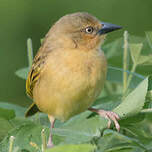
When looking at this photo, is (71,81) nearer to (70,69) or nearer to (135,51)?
(70,69)

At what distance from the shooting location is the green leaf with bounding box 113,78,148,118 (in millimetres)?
1942

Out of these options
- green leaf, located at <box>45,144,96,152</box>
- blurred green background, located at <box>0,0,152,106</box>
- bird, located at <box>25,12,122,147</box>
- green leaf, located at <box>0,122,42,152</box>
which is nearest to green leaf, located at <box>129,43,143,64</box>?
bird, located at <box>25,12,122,147</box>

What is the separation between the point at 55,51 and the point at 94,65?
339mm

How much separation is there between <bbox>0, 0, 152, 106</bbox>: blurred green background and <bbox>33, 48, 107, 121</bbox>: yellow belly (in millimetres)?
3218

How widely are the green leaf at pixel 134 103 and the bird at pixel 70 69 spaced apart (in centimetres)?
99

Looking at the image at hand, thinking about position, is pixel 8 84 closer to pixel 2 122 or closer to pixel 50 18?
pixel 50 18

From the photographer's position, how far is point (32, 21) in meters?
6.98

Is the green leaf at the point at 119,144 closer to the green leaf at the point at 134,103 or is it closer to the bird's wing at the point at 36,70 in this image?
the green leaf at the point at 134,103

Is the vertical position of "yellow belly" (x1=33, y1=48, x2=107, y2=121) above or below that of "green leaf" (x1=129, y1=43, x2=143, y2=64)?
below

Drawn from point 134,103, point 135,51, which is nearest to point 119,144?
point 134,103

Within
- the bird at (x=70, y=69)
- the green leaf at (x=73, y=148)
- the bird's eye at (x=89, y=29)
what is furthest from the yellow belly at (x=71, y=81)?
the green leaf at (x=73, y=148)

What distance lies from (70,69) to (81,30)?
20.0 inches

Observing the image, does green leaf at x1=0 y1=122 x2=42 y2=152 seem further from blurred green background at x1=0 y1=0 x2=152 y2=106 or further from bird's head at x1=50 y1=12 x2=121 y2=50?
A: blurred green background at x1=0 y1=0 x2=152 y2=106

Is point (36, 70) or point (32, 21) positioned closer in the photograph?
point (36, 70)
